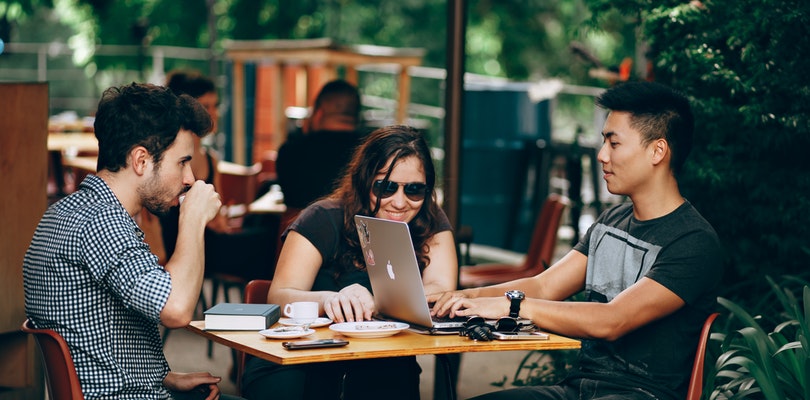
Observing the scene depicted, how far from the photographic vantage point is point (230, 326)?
3.20 m

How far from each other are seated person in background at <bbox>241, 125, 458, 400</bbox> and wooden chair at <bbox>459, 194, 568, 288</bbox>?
2.03 m

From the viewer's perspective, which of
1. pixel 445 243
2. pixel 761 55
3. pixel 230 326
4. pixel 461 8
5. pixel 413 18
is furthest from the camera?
pixel 413 18

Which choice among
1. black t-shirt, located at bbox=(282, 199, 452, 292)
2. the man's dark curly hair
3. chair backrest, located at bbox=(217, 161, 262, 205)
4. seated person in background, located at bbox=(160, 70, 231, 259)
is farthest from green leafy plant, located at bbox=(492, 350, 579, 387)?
chair backrest, located at bbox=(217, 161, 262, 205)

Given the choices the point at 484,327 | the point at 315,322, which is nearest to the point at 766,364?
the point at 484,327

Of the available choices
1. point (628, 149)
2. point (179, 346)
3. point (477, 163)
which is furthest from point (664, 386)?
point (477, 163)

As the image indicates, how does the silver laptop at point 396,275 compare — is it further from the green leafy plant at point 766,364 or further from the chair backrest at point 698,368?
the green leafy plant at point 766,364

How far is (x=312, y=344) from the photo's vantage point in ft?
9.61

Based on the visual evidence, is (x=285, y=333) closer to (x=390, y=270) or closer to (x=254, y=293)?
(x=390, y=270)

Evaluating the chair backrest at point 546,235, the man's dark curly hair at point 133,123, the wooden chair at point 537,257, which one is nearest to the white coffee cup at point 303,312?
the man's dark curly hair at point 133,123

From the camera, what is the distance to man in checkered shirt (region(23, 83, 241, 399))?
2.76 meters

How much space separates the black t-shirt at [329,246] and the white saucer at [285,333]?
0.65 m

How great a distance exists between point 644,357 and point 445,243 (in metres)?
0.94

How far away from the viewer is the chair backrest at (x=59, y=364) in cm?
274

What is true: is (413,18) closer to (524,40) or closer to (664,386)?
(524,40)
